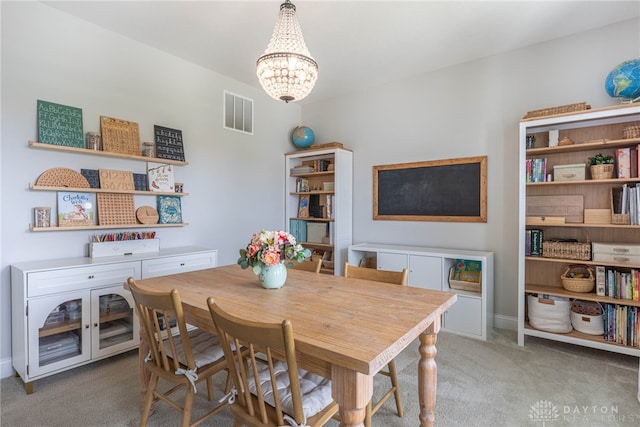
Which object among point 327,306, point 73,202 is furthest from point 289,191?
point 327,306

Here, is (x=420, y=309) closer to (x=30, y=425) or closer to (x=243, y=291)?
(x=243, y=291)

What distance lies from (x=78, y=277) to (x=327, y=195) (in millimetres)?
2697

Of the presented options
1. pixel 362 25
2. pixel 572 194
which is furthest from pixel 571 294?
pixel 362 25

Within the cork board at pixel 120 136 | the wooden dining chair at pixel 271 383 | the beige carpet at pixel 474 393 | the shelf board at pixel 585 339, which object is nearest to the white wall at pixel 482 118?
the shelf board at pixel 585 339

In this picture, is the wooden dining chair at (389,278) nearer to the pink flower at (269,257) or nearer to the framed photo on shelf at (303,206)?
the pink flower at (269,257)

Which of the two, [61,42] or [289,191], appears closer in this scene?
[61,42]

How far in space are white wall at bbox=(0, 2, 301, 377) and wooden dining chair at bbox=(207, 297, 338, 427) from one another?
2.15 metres

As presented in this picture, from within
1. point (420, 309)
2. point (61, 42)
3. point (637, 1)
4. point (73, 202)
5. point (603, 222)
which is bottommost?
point (420, 309)

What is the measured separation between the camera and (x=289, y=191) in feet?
14.6

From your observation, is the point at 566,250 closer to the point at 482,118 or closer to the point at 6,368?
the point at 482,118

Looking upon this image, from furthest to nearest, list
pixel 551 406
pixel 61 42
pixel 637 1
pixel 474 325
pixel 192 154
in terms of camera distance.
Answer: pixel 192 154 < pixel 474 325 < pixel 61 42 < pixel 637 1 < pixel 551 406

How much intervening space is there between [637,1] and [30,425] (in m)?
4.90

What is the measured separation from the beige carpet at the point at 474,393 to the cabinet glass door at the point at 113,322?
0.50ft

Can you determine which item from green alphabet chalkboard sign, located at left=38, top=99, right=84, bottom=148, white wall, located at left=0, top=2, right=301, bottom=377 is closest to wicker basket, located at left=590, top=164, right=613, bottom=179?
white wall, located at left=0, top=2, right=301, bottom=377
